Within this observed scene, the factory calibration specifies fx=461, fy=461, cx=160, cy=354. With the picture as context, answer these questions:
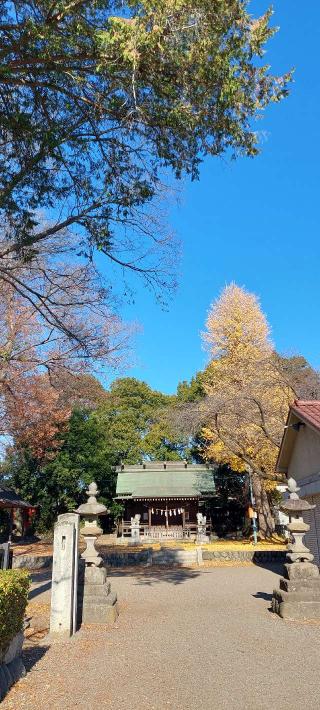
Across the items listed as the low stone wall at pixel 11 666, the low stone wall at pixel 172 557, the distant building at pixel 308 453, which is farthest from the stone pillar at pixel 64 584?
the low stone wall at pixel 172 557

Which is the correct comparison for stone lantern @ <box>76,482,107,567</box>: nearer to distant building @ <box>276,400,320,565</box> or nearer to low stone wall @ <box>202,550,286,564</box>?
distant building @ <box>276,400,320,565</box>

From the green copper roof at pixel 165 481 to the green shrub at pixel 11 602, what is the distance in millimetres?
23860

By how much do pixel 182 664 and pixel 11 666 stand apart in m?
2.03

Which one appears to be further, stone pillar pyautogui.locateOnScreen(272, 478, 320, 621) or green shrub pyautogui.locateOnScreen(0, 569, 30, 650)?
stone pillar pyautogui.locateOnScreen(272, 478, 320, 621)

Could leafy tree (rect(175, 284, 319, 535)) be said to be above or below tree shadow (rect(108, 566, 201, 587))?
above

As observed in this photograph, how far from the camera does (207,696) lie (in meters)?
4.53

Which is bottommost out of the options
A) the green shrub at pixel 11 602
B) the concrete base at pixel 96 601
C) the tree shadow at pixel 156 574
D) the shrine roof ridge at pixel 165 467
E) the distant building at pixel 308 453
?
the tree shadow at pixel 156 574

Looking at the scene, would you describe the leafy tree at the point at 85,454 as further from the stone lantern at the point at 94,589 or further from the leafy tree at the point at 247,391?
the stone lantern at the point at 94,589

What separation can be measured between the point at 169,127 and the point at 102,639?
7862 mm

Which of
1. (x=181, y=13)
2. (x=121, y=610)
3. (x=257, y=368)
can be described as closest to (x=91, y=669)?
(x=121, y=610)

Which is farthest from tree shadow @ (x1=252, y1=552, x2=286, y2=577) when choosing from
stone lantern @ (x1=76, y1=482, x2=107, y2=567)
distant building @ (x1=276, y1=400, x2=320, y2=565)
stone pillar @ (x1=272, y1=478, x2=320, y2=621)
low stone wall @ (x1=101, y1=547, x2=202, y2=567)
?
stone lantern @ (x1=76, y1=482, x2=107, y2=567)

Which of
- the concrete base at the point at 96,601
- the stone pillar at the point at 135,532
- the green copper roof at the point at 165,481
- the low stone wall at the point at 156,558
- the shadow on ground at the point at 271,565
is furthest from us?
the green copper roof at the point at 165,481

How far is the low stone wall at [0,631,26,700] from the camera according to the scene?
454 cm

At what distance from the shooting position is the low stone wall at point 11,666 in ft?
14.9
